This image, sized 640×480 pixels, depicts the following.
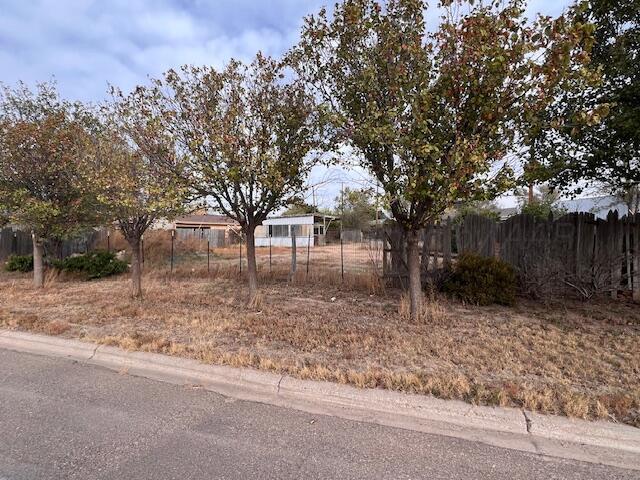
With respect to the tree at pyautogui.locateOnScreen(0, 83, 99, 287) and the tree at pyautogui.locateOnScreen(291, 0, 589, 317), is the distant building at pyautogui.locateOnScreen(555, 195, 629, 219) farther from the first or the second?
the tree at pyautogui.locateOnScreen(0, 83, 99, 287)

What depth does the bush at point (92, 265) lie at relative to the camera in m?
12.2

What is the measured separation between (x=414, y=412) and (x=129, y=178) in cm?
602

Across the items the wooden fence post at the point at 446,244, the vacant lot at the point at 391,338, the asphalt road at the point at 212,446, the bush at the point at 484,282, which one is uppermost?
the wooden fence post at the point at 446,244

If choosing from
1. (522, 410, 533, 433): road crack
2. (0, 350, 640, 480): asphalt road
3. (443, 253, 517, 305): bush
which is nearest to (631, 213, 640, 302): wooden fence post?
(443, 253, 517, 305): bush

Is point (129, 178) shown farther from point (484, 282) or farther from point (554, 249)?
point (554, 249)

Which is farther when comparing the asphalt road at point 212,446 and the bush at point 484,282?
the bush at point 484,282

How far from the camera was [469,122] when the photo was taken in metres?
5.18

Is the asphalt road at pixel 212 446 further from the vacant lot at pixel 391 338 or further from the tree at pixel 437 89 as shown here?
the tree at pixel 437 89

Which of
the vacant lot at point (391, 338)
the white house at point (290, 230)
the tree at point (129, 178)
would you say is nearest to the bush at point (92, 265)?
the vacant lot at point (391, 338)

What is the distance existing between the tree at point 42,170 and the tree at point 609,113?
9.37 meters


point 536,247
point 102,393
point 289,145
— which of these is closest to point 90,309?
point 102,393

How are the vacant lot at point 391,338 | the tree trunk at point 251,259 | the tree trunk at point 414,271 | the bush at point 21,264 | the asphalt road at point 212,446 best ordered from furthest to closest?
the bush at point 21,264 < the tree trunk at point 251,259 < the tree trunk at point 414,271 < the vacant lot at point 391,338 < the asphalt road at point 212,446

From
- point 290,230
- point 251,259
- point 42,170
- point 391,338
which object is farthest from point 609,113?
point 290,230

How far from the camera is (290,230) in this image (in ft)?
121
